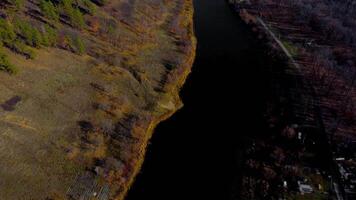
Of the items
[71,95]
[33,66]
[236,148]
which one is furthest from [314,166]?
[33,66]

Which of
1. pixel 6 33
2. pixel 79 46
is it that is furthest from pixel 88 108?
pixel 6 33

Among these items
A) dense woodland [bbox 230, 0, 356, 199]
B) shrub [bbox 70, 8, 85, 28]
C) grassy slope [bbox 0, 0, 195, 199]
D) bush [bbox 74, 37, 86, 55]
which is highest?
dense woodland [bbox 230, 0, 356, 199]

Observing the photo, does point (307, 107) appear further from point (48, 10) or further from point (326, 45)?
point (48, 10)

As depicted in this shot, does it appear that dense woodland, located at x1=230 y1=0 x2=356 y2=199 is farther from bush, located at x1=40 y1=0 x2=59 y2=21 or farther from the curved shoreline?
bush, located at x1=40 y1=0 x2=59 y2=21

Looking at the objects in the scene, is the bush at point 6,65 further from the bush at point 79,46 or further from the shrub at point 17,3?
the shrub at point 17,3

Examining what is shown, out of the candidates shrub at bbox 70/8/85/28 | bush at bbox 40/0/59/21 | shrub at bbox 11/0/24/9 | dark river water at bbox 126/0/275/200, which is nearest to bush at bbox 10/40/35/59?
shrub at bbox 11/0/24/9

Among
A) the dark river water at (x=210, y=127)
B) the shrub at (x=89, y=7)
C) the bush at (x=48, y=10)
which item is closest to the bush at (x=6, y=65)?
the bush at (x=48, y=10)

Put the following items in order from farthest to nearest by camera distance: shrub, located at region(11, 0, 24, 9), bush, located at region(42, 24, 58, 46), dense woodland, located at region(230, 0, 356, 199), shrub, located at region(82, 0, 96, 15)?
shrub, located at region(82, 0, 96, 15), shrub, located at region(11, 0, 24, 9), bush, located at region(42, 24, 58, 46), dense woodland, located at region(230, 0, 356, 199)
